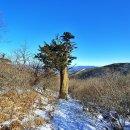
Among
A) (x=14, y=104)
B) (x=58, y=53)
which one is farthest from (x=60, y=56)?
(x=14, y=104)

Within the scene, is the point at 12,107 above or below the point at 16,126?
above

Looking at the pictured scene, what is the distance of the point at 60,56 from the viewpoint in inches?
1053

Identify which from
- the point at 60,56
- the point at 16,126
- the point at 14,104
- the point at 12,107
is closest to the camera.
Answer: the point at 16,126

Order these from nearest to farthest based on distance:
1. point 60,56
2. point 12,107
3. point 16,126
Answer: point 16,126 < point 12,107 < point 60,56

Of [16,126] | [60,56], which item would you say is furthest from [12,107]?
[60,56]

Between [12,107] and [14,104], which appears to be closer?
[12,107]

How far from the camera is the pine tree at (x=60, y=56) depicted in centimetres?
2603

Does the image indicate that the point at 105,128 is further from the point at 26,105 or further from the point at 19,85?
the point at 19,85

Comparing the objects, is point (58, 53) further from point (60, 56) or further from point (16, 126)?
point (16, 126)

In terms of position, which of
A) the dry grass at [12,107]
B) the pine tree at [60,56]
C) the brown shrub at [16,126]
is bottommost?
the brown shrub at [16,126]

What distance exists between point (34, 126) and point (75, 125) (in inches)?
107

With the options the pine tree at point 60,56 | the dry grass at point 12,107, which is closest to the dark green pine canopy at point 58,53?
the pine tree at point 60,56

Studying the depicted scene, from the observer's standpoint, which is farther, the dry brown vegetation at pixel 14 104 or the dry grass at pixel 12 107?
the dry grass at pixel 12 107

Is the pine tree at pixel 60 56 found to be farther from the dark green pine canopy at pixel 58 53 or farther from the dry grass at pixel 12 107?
the dry grass at pixel 12 107
